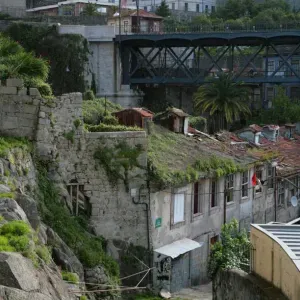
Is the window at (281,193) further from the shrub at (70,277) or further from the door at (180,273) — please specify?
the shrub at (70,277)

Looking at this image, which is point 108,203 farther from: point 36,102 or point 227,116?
point 227,116

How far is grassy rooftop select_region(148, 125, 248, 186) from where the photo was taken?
81.3 feet

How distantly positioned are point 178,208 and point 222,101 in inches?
1192

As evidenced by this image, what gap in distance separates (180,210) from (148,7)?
9478 cm

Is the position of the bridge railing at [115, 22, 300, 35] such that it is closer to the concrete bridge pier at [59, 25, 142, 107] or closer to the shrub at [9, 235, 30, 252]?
the concrete bridge pier at [59, 25, 142, 107]

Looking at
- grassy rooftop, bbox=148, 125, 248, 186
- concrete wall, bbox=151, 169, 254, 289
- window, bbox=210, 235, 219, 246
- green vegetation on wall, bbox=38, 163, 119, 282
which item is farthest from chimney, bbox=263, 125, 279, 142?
green vegetation on wall, bbox=38, 163, 119, 282

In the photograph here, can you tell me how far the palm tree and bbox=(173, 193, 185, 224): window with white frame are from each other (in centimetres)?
2839

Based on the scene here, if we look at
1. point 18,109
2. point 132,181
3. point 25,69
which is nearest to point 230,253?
point 132,181

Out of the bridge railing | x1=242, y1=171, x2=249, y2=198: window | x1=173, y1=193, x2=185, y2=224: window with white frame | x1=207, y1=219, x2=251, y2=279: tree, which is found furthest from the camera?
the bridge railing

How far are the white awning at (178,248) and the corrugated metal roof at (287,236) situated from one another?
594 cm

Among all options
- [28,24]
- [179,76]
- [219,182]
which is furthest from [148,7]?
[219,182]

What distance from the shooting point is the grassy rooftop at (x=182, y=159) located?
24.8m

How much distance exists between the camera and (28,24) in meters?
60.0

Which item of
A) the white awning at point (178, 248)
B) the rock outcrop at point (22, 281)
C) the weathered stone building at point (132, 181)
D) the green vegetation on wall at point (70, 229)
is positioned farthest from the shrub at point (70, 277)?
the white awning at point (178, 248)
